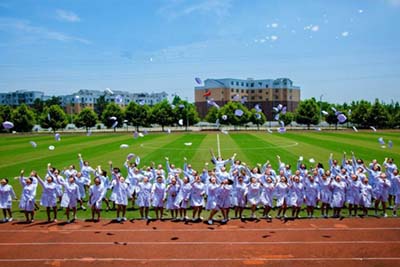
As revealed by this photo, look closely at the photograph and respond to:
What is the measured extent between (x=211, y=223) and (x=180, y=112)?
215ft

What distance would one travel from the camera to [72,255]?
30.1ft

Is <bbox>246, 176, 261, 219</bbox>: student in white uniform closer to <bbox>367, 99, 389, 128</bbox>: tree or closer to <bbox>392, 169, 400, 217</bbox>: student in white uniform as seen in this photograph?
<bbox>392, 169, 400, 217</bbox>: student in white uniform

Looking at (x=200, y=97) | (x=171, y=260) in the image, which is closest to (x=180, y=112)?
(x=200, y=97)

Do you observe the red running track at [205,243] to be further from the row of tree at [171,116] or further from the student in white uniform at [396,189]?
the row of tree at [171,116]

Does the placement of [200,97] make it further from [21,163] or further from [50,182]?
[50,182]

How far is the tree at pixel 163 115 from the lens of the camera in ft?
249

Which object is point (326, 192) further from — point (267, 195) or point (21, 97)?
point (21, 97)

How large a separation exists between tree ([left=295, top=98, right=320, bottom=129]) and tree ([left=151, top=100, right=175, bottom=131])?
2831cm

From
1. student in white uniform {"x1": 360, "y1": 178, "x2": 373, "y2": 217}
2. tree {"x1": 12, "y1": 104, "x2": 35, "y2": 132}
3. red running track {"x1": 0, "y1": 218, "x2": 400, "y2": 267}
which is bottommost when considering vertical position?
red running track {"x1": 0, "y1": 218, "x2": 400, "y2": 267}

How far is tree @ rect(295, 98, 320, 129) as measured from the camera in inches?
2884

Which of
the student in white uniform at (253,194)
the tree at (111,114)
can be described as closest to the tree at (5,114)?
the tree at (111,114)

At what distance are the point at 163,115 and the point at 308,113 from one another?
31917 mm

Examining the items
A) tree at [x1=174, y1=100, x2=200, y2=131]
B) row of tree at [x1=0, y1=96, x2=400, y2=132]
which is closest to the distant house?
row of tree at [x1=0, y1=96, x2=400, y2=132]

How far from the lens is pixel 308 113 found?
7350 centimetres
